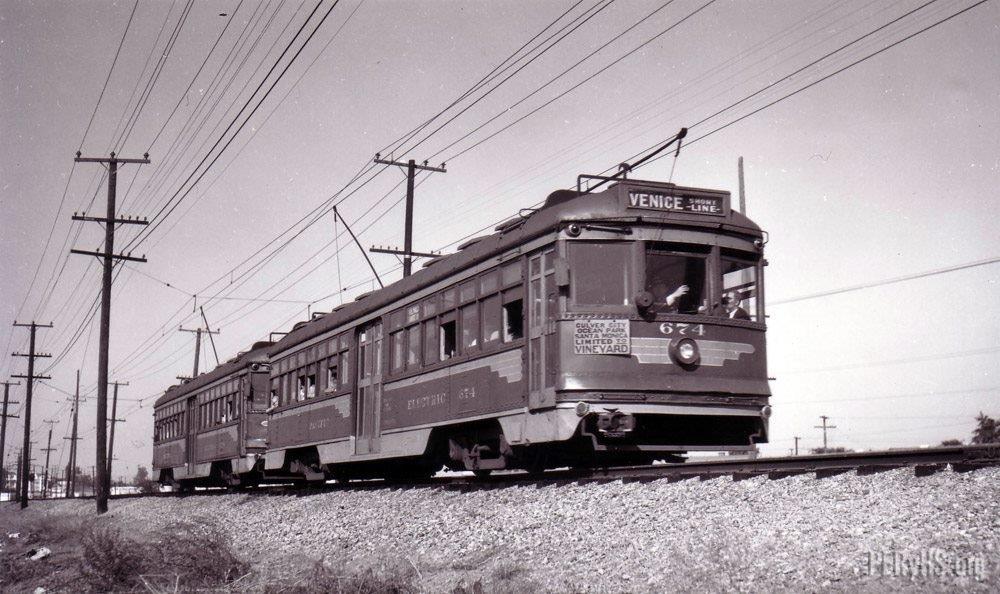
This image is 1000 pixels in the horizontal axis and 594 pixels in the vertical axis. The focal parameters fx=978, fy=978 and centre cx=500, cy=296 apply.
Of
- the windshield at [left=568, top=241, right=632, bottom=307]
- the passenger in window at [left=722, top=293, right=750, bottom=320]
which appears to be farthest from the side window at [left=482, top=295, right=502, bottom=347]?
the passenger in window at [left=722, top=293, right=750, bottom=320]

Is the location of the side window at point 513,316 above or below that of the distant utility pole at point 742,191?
below

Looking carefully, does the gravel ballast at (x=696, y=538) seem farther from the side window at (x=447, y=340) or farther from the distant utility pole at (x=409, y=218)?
the distant utility pole at (x=409, y=218)

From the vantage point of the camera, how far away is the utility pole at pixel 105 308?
2206cm

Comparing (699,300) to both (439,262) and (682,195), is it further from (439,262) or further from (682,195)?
(439,262)

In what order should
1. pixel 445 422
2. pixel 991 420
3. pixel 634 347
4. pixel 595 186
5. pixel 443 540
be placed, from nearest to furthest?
pixel 443 540
pixel 634 347
pixel 595 186
pixel 445 422
pixel 991 420

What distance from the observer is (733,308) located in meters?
10.2

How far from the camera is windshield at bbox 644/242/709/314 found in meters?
9.92

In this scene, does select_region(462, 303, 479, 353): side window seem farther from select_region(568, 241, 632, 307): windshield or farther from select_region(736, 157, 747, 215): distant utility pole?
select_region(736, 157, 747, 215): distant utility pole

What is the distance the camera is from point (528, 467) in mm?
11055

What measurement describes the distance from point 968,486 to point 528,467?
5488mm

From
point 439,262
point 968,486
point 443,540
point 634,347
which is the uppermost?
point 439,262

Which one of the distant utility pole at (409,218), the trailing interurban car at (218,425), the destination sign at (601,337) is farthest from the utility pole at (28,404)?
the destination sign at (601,337)

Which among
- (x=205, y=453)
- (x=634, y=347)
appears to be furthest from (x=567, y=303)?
(x=205, y=453)

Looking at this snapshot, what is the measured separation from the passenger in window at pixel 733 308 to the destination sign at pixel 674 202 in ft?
2.90
